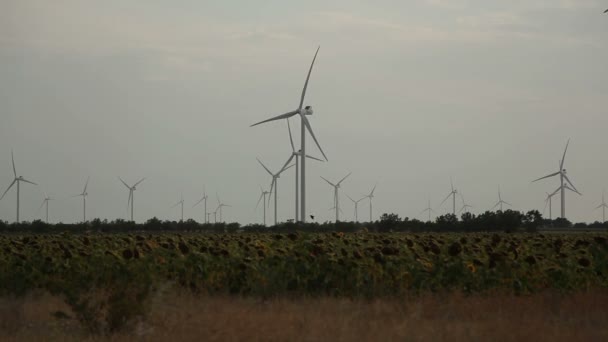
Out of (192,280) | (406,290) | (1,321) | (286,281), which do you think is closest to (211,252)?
(192,280)

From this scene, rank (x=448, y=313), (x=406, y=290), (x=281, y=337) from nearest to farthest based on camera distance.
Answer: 1. (x=281, y=337)
2. (x=448, y=313)
3. (x=406, y=290)

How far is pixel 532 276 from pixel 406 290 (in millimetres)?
3482

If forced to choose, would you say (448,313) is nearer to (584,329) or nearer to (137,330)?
(584,329)

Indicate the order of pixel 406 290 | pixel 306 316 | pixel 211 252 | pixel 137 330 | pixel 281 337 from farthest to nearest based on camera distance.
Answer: pixel 211 252 < pixel 406 290 < pixel 306 316 < pixel 137 330 < pixel 281 337

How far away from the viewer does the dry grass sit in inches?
671

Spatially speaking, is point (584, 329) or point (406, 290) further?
point (406, 290)

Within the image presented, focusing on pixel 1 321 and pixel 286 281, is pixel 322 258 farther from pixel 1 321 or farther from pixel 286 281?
pixel 1 321

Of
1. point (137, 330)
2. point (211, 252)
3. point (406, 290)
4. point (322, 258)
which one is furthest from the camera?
point (211, 252)

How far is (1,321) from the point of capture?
66.9 ft

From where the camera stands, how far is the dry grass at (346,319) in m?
17.0

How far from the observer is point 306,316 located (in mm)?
19734

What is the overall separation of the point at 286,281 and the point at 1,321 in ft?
26.3

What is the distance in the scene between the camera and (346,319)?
18953 mm

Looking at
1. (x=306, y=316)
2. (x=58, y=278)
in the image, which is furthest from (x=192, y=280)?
(x=306, y=316)
